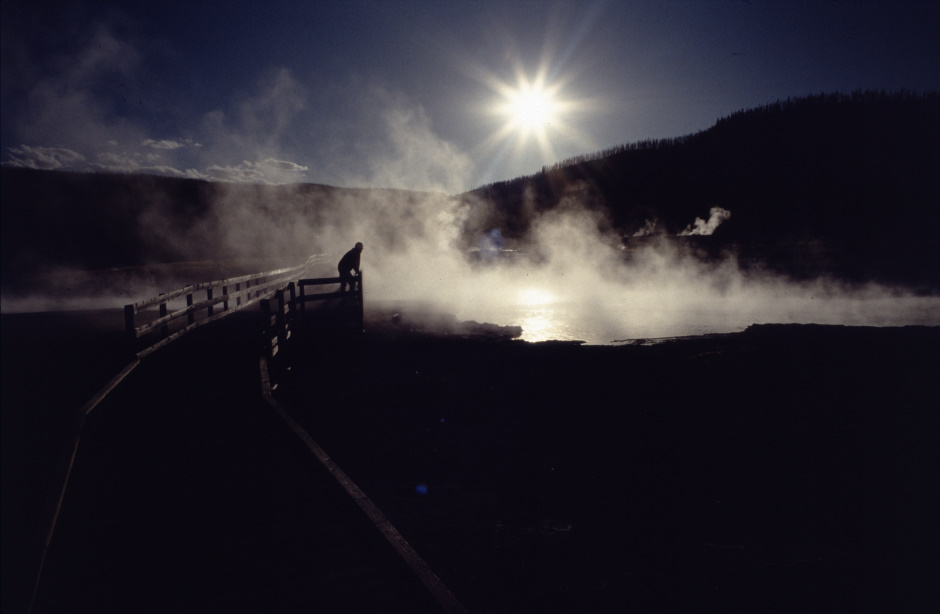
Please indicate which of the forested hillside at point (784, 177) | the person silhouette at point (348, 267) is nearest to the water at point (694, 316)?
the person silhouette at point (348, 267)

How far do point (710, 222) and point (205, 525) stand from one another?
52100mm

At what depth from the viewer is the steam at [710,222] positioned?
4525 centimetres

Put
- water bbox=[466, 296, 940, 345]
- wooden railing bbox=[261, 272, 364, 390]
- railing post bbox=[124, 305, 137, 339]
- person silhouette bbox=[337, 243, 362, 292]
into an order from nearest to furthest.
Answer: railing post bbox=[124, 305, 137, 339], wooden railing bbox=[261, 272, 364, 390], person silhouette bbox=[337, 243, 362, 292], water bbox=[466, 296, 940, 345]

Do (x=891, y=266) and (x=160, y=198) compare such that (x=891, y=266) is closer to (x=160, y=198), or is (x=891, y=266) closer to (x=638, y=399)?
(x=638, y=399)

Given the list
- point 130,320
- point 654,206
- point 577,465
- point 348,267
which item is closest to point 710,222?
point 654,206

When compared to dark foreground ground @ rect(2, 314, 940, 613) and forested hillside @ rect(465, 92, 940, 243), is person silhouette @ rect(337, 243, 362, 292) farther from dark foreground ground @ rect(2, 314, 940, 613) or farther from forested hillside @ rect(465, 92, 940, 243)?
forested hillside @ rect(465, 92, 940, 243)

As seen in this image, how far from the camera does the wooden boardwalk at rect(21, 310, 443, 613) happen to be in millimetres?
2787

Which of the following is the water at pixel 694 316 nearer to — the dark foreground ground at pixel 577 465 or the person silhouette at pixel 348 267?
the dark foreground ground at pixel 577 465

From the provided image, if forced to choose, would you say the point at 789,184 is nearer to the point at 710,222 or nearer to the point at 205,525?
the point at 710,222

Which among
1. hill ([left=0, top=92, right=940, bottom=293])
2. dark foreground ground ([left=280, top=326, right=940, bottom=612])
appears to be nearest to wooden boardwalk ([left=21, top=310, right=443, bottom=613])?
dark foreground ground ([left=280, top=326, right=940, bottom=612])

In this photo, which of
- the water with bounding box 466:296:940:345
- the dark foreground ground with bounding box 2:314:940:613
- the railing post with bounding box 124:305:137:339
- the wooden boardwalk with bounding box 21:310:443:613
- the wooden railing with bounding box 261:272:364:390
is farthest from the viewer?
the water with bounding box 466:296:940:345

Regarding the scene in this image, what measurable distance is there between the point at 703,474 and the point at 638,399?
256 centimetres

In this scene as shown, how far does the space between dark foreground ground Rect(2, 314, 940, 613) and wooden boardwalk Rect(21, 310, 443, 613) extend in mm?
32

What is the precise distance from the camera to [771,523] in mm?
4262
